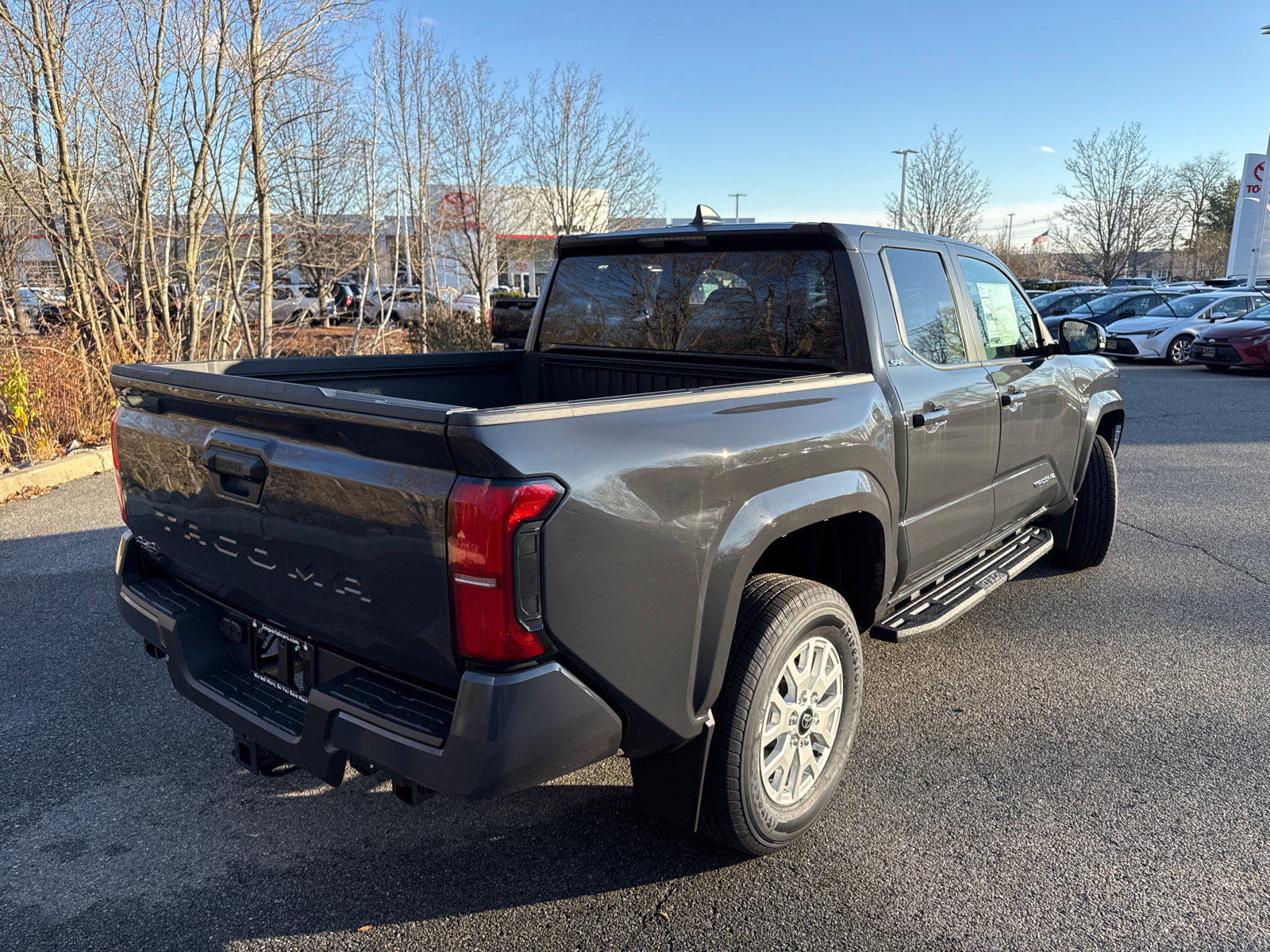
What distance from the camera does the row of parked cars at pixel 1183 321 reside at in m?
17.1

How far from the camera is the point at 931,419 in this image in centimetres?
346

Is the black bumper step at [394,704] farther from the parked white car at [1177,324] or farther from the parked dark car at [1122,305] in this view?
the parked dark car at [1122,305]

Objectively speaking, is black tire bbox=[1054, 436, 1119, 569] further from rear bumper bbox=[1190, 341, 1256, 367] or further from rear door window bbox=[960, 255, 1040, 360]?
rear bumper bbox=[1190, 341, 1256, 367]

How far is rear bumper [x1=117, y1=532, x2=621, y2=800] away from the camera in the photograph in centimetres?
202

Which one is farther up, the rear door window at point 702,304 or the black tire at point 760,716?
the rear door window at point 702,304

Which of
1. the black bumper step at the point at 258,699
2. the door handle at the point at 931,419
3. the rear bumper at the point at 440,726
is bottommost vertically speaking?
the black bumper step at the point at 258,699

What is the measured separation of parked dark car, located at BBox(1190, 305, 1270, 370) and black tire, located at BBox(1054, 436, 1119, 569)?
1458 centimetres

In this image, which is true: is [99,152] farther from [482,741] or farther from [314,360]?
[482,741]

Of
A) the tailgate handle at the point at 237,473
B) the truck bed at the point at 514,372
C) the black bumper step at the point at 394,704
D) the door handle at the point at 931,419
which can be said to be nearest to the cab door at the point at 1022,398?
the door handle at the point at 931,419

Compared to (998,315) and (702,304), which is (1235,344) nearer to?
(998,315)

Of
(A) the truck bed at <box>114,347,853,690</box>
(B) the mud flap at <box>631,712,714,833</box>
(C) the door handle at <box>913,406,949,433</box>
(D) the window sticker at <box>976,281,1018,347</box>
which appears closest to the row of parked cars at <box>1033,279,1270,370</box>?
(D) the window sticker at <box>976,281,1018,347</box>

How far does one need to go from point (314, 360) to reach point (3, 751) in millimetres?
1934

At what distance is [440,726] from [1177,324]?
21.7m

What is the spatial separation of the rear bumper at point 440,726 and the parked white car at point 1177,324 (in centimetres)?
1999
